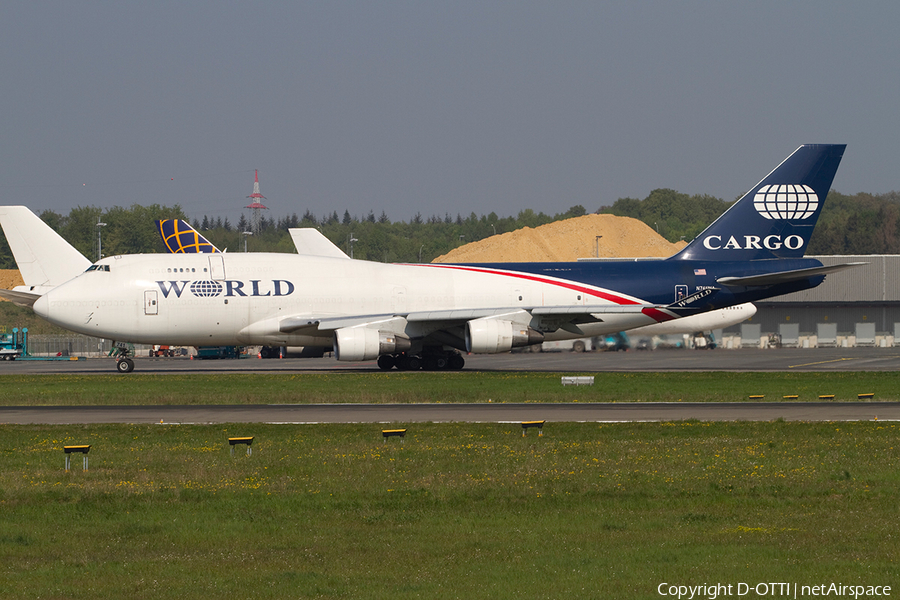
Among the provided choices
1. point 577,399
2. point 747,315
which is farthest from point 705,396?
point 747,315

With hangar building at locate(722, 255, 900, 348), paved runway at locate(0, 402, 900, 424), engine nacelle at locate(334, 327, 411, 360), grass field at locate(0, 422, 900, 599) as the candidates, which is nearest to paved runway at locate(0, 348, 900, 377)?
engine nacelle at locate(334, 327, 411, 360)

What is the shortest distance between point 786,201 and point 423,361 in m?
20.4

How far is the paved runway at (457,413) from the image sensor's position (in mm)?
25469

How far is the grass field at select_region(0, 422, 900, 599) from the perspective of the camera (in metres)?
10.5

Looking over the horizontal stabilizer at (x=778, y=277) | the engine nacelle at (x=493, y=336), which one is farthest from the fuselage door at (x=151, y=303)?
the horizontal stabilizer at (x=778, y=277)

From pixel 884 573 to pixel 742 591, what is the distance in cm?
179

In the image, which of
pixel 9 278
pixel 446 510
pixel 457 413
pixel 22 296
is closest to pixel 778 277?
pixel 457 413

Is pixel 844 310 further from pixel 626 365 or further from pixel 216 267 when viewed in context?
pixel 216 267

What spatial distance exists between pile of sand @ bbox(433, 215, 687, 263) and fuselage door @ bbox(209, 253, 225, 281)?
11071 cm

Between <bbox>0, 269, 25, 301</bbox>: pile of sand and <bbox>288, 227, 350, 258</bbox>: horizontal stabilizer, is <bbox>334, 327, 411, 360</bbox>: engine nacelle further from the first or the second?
<bbox>0, 269, 25, 301</bbox>: pile of sand

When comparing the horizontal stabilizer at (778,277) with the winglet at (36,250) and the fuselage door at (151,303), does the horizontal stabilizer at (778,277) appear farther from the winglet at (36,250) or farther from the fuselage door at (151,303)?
the winglet at (36,250)

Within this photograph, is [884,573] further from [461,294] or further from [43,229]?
[43,229]

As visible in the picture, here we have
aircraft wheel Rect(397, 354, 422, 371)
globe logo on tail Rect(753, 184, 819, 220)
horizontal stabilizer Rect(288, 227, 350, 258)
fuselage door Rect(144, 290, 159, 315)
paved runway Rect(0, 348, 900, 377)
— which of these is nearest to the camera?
fuselage door Rect(144, 290, 159, 315)

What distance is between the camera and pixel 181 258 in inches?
1797
